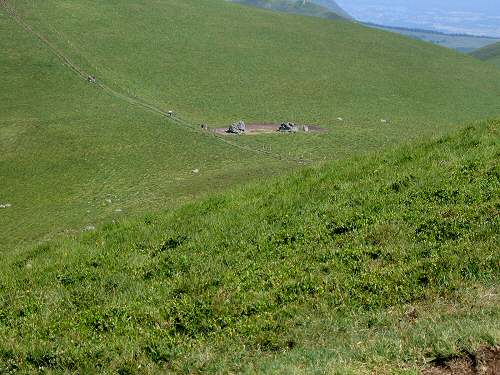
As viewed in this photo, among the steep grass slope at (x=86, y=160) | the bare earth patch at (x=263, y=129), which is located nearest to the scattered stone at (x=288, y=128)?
the bare earth patch at (x=263, y=129)

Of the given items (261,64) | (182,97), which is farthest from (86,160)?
(261,64)

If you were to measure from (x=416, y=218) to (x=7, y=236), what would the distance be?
2290cm

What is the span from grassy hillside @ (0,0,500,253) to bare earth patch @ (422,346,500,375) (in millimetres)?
21154

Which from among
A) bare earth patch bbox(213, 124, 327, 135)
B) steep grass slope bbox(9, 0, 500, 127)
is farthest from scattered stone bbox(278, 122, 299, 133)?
steep grass slope bbox(9, 0, 500, 127)

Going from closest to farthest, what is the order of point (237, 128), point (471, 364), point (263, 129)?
point (471, 364) → point (237, 128) → point (263, 129)

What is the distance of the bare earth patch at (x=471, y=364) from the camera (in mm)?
7125

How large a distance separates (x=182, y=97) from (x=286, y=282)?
61260 mm

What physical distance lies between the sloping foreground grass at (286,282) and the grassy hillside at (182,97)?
40.9 feet

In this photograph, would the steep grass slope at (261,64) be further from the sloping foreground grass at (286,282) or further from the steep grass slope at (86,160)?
the sloping foreground grass at (286,282)

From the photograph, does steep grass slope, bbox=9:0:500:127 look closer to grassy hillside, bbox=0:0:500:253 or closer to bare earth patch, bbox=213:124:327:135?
grassy hillside, bbox=0:0:500:253

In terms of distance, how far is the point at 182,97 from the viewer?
69875 mm

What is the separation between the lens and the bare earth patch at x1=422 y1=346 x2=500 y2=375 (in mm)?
7125

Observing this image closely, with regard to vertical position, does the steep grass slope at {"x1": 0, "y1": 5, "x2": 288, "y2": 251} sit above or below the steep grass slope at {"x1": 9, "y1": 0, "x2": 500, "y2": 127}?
below

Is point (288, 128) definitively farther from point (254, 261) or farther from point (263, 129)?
point (254, 261)
